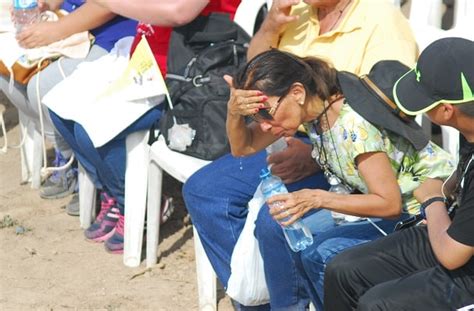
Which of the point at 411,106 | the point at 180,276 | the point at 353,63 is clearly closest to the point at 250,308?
the point at 180,276

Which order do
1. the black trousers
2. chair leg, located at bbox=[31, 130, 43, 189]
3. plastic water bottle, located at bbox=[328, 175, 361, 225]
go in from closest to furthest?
the black trousers, plastic water bottle, located at bbox=[328, 175, 361, 225], chair leg, located at bbox=[31, 130, 43, 189]

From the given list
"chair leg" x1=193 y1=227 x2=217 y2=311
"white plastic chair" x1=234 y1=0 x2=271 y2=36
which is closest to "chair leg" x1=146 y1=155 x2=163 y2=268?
"chair leg" x1=193 y1=227 x2=217 y2=311

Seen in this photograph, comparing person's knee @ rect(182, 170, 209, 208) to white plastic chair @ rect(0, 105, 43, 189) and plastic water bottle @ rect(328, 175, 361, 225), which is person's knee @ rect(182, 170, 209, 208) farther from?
white plastic chair @ rect(0, 105, 43, 189)

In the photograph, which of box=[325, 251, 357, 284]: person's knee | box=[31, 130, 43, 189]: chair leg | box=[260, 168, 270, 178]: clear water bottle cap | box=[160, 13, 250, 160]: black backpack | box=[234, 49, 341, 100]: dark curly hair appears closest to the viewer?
box=[325, 251, 357, 284]: person's knee

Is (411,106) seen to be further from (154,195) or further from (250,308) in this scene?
(154,195)

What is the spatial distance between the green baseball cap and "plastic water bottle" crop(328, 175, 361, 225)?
20.8 inches

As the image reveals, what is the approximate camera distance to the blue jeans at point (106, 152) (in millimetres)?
4574

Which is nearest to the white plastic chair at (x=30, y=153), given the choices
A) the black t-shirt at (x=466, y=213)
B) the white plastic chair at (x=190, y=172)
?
the white plastic chair at (x=190, y=172)

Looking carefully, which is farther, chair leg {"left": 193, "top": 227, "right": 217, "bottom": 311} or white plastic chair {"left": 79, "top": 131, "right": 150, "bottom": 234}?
white plastic chair {"left": 79, "top": 131, "right": 150, "bottom": 234}

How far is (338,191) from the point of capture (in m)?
3.50

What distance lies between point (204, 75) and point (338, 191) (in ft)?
3.39

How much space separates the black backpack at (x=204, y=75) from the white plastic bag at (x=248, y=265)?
20.5 inches

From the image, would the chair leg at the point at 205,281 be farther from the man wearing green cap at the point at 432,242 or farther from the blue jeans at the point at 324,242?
the man wearing green cap at the point at 432,242

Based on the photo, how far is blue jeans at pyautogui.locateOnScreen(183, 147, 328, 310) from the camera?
3.63m
